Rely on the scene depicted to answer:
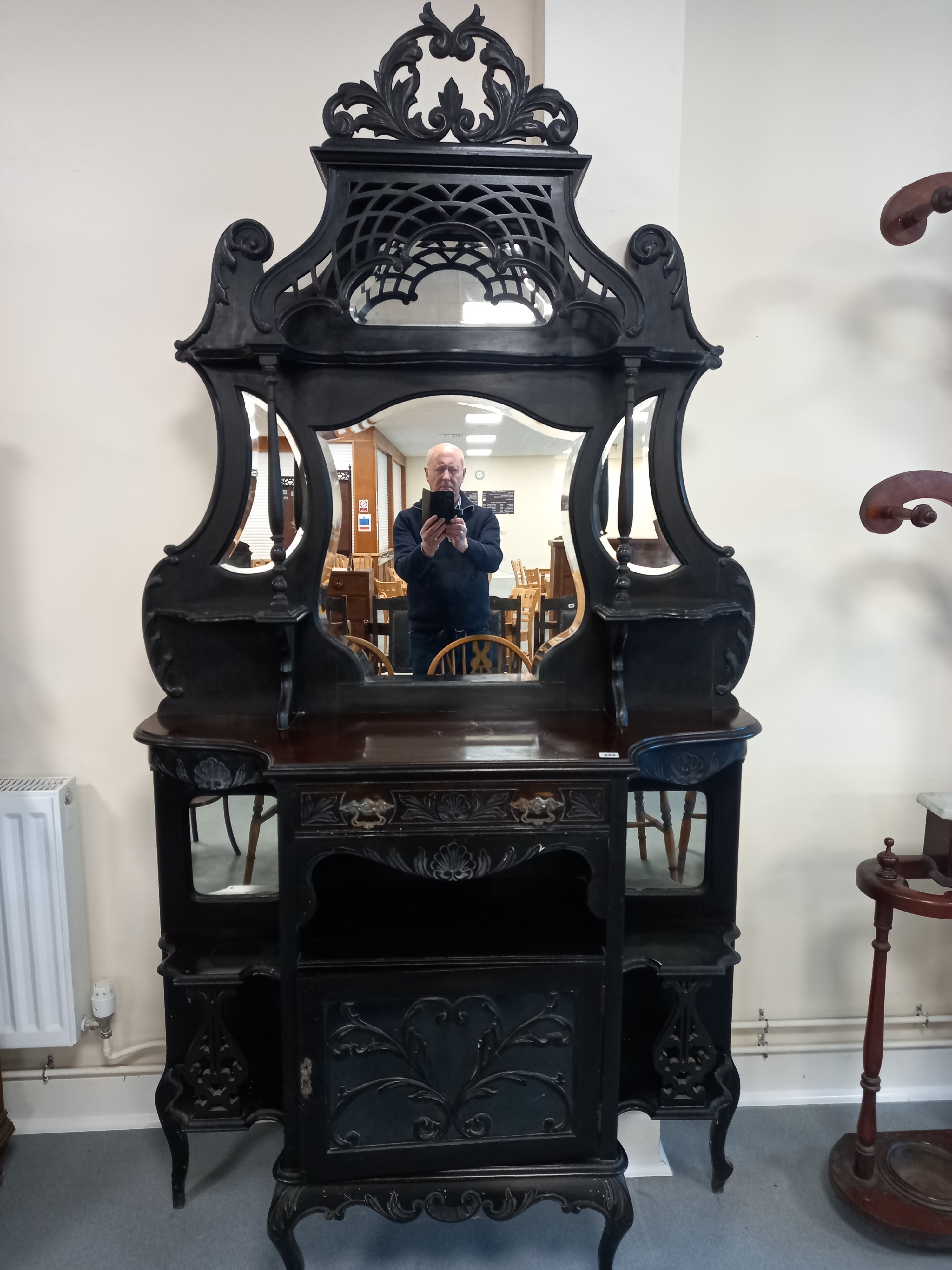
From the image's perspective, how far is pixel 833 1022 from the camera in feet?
6.78

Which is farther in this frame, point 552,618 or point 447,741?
point 552,618

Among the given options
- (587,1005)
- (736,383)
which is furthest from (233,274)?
(587,1005)

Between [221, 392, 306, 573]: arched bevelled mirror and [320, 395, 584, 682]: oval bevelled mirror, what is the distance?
0.09 meters

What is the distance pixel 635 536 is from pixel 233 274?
40.4 inches

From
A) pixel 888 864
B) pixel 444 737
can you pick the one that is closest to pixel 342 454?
pixel 444 737

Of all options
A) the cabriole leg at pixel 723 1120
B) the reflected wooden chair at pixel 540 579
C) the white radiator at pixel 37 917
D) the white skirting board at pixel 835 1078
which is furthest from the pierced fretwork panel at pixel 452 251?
the white skirting board at pixel 835 1078

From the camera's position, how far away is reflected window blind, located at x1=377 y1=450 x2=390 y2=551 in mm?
1665

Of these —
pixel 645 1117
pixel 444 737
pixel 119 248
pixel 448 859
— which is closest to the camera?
pixel 448 859

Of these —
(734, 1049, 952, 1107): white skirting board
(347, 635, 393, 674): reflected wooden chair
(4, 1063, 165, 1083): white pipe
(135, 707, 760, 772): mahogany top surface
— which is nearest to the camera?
(135, 707, 760, 772): mahogany top surface

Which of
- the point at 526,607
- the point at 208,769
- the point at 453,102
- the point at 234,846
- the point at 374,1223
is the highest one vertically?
the point at 453,102

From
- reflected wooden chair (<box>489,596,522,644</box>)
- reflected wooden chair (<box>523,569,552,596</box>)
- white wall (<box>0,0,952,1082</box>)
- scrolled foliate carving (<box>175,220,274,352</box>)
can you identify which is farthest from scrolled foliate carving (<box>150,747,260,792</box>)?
scrolled foliate carving (<box>175,220,274,352</box>)

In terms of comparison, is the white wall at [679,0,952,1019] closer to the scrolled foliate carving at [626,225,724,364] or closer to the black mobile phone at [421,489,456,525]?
the scrolled foliate carving at [626,225,724,364]

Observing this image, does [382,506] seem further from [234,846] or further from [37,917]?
[37,917]

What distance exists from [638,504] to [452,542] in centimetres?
43
